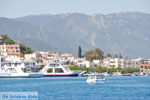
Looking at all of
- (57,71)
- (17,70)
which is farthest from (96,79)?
(57,71)

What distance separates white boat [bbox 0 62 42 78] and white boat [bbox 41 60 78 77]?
4765 millimetres

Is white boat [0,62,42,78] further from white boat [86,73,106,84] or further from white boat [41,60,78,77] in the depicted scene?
white boat [86,73,106,84]

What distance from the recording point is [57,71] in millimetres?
178500

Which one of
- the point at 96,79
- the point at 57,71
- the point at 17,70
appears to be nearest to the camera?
the point at 96,79

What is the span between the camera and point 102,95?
231 ft

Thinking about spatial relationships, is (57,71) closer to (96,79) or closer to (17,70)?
(17,70)

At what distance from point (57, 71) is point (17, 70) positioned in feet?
80.7

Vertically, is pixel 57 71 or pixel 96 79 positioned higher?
pixel 57 71

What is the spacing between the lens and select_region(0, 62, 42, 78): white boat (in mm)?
150125

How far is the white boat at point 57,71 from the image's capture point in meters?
170

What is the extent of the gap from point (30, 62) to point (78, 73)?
14578 mm

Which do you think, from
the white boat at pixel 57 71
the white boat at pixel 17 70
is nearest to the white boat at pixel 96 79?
the white boat at pixel 17 70

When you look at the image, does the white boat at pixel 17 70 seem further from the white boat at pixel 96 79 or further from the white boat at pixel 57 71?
the white boat at pixel 96 79

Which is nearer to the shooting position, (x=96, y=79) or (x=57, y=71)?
(x=96, y=79)
